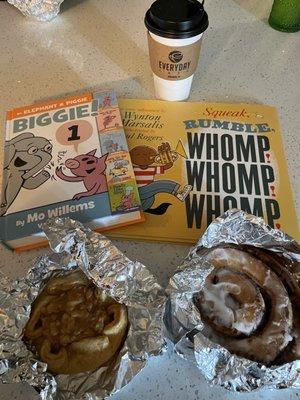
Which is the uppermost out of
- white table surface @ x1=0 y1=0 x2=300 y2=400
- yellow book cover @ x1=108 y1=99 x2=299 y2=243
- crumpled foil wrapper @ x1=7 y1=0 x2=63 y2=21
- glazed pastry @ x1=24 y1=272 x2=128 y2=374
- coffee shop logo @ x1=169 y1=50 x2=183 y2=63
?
crumpled foil wrapper @ x1=7 y1=0 x2=63 y2=21

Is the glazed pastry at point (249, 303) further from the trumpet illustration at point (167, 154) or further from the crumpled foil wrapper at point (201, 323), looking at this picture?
the trumpet illustration at point (167, 154)

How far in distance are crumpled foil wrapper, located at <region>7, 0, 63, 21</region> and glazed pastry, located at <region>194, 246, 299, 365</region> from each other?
0.64 meters

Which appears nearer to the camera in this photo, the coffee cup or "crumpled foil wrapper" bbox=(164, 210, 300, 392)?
"crumpled foil wrapper" bbox=(164, 210, 300, 392)

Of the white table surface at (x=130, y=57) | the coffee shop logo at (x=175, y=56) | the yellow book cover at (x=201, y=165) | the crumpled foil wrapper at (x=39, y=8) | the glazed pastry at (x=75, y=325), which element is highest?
the crumpled foil wrapper at (x=39, y=8)

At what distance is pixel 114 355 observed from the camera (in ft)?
1.51

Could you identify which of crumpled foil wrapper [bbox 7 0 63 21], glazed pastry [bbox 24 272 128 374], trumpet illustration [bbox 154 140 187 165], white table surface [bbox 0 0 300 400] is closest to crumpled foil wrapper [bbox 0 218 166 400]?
glazed pastry [bbox 24 272 128 374]

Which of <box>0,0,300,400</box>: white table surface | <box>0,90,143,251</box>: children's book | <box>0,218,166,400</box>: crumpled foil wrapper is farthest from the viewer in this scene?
<box>0,0,300,400</box>: white table surface

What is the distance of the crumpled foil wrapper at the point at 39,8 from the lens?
82cm

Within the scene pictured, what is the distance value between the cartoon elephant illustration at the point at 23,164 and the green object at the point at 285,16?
1.85 ft

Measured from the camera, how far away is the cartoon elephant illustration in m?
0.59

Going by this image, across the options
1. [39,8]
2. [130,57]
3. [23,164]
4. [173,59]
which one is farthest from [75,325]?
[39,8]

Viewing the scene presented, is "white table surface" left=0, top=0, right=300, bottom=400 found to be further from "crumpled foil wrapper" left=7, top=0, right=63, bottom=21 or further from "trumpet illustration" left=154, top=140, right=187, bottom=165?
"trumpet illustration" left=154, top=140, right=187, bottom=165

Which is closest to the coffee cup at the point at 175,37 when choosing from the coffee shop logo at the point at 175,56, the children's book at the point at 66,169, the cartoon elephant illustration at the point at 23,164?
the coffee shop logo at the point at 175,56

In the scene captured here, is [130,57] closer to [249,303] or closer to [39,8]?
[39,8]
